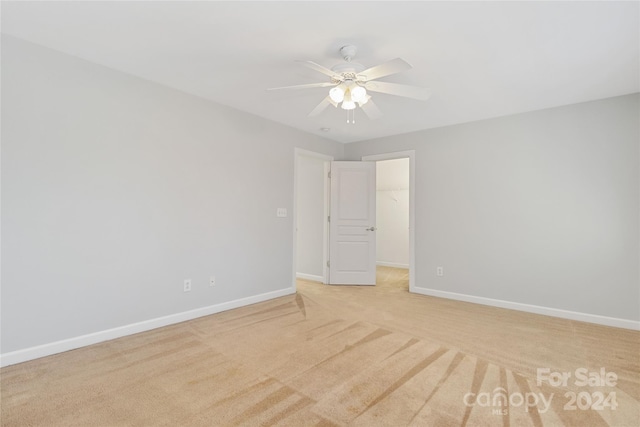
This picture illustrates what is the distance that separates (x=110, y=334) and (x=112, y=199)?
3.90 feet

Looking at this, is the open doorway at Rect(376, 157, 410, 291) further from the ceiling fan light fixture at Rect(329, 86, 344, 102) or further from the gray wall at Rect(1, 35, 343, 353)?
the ceiling fan light fixture at Rect(329, 86, 344, 102)

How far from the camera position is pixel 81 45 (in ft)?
7.73

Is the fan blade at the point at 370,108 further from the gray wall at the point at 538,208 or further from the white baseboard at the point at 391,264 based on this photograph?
the white baseboard at the point at 391,264

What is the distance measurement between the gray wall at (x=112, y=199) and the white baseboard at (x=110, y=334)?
0.16 ft

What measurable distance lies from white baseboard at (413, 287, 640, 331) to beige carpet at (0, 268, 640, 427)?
138mm

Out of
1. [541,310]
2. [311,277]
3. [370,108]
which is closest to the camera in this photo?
[370,108]

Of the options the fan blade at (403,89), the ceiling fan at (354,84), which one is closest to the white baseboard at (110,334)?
the ceiling fan at (354,84)

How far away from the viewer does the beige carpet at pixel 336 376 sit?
66.4 inches

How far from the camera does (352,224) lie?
5051 millimetres

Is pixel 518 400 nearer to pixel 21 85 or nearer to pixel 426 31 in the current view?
pixel 426 31

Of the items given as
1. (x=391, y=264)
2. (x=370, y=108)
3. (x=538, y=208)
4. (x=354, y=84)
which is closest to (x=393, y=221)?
(x=391, y=264)

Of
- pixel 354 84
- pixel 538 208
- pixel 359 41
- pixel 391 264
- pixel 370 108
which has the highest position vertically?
pixel 359 41

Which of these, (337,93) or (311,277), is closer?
(337,93)

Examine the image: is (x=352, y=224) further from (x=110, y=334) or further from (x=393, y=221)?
(x=110, y=334)
